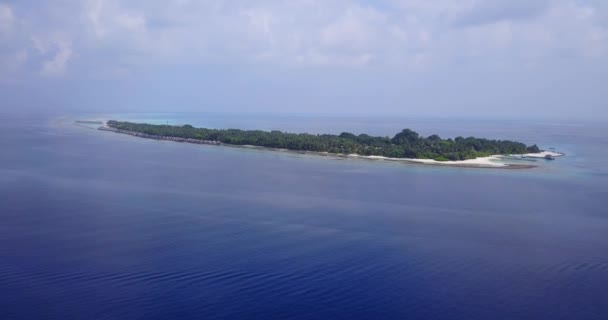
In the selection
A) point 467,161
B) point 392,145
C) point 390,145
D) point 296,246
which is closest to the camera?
point 296,246

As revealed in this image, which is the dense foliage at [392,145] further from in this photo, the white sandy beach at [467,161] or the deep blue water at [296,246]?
the deep blue water at [296,246]

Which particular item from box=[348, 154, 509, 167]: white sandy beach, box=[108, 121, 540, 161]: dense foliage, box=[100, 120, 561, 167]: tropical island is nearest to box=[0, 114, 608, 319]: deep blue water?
box=[348, 154, 509, 167]: white sandy beach

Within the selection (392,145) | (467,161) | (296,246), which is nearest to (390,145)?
(392,145)

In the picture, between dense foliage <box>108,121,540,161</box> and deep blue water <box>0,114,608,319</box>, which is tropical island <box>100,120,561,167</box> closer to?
dense foliage <box>108,121,540,161</box>

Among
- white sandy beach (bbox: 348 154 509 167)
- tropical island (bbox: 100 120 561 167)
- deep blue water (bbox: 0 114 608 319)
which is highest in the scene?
tropical island (bbox: 100 120 561 167)

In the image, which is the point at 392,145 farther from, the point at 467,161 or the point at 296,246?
the point at 296,246

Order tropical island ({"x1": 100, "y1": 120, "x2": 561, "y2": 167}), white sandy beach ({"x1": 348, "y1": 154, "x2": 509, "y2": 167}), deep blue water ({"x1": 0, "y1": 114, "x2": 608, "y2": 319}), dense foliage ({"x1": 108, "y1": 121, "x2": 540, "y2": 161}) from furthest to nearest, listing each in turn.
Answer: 1. dense foliage ({"x1": 108, "y1": 121, "x2": 540, "y2": 161})
2. tropical island ({"x1": 100, "y1": 120, "x2": 561, "y2": 167})
3. white sandy beach ({"x1": 348, "y1": 154, "x2": 509, "y2": 167})
4. deep blue water ({"x1": 0, "y1": 114, "x2": 608, "y2": 319})

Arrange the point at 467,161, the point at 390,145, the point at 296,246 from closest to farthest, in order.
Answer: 1. the point at 296,246
2. the point at 467,161
3. the point at 390,145

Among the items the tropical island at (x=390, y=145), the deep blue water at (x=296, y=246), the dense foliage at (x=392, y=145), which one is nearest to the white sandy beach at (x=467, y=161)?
the tropical island at (x=390, y=145)

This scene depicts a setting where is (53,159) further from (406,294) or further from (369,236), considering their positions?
(406,294)
